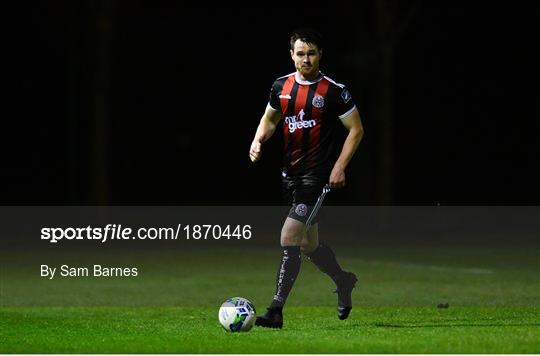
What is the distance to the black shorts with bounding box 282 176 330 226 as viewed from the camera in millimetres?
10906

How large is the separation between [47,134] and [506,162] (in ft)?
37.5

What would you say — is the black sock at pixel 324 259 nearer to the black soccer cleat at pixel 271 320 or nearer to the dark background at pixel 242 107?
the black soccer cleat at pixel 271 320

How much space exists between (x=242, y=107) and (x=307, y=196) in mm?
19996

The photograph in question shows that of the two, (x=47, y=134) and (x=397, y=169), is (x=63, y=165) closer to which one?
(x=47, y=134)

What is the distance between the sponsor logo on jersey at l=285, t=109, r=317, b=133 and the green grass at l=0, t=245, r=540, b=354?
1801 millimetres

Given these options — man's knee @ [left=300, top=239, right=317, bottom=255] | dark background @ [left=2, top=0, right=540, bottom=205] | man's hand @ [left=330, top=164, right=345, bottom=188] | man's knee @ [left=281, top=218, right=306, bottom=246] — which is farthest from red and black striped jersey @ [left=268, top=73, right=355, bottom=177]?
dark background @ [left=2, top=0, right=540, bottom=205]

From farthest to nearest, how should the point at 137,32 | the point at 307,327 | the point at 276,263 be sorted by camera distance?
1. the point at 137,32
2. the point at 276,263
3. the point at 307,327

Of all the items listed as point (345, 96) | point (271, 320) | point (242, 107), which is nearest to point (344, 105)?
point (345, 96)

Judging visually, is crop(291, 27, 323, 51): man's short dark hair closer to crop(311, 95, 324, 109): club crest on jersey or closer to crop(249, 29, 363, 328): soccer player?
crop(249, 29, 363, 328): soccer player

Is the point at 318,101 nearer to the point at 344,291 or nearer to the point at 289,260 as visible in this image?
the point at 289,260

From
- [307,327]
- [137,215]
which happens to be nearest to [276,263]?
[307,327]

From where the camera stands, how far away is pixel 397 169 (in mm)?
30703

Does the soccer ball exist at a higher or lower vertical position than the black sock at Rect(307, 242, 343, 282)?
lower

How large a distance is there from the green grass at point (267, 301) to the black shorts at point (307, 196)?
1.02 metres
